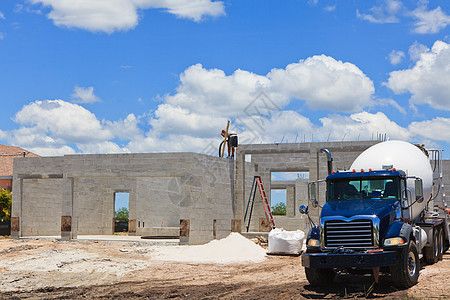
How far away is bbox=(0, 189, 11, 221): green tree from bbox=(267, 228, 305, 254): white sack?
52.9ft

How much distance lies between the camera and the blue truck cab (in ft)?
34.8

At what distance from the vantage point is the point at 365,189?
12039mm

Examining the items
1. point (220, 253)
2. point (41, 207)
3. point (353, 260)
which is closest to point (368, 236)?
point (353, 260)

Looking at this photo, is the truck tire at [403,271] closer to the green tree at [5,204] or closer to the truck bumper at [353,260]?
the truck bumper at [353,260]

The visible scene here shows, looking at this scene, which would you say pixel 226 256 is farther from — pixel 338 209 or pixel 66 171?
pixel 66 171

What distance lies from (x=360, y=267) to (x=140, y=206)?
22280mm

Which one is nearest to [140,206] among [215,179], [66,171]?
[66,171]

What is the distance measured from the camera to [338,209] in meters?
11.4

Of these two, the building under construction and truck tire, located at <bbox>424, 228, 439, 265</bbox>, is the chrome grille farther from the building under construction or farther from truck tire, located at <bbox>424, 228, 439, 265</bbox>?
the building under construction

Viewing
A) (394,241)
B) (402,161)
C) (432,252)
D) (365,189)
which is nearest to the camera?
(394,241)

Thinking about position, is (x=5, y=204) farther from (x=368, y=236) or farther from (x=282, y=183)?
(x=368, y=236)

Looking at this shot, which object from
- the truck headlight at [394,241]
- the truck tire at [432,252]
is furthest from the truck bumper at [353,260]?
the truck tire at [432,252]

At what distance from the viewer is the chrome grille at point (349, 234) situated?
10.8 meters

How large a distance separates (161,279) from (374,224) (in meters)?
6.39
